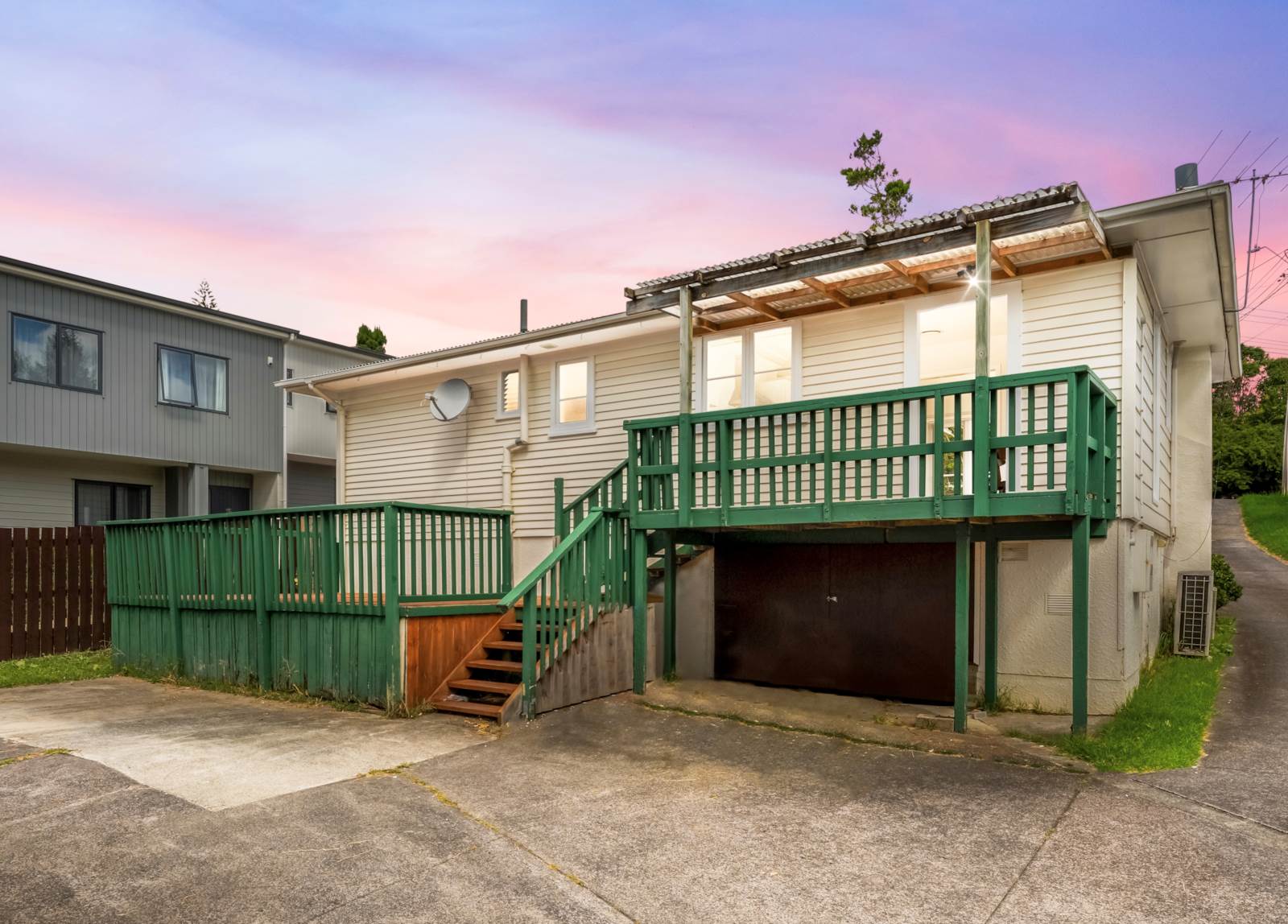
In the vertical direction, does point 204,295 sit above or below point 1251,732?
above

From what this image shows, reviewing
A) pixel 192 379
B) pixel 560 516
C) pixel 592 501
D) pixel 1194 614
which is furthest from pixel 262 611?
pixel 192 379

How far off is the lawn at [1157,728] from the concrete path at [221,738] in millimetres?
4904

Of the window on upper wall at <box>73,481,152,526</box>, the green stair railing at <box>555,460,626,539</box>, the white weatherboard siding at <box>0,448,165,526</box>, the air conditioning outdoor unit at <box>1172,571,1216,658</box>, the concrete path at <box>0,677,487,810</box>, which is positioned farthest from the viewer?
the window on upper wall at <box>73,481,152,526</box>

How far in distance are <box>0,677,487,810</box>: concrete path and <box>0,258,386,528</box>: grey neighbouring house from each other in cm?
927

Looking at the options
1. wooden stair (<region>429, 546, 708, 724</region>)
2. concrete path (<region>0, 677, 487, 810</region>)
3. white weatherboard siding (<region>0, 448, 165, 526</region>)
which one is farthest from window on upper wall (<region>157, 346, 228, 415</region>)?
wooden stair (<region>429, 546, 708, 724</region>)

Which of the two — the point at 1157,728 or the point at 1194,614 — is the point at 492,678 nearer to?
the point at 1157,728

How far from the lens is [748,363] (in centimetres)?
1065

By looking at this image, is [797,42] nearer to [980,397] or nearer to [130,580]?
[980,397]

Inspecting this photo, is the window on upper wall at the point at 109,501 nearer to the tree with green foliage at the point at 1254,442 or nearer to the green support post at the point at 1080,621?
the green support post at the point at 1080,621

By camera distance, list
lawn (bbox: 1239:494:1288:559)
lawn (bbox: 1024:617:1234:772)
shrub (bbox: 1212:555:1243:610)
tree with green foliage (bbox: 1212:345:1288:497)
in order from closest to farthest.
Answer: lawn (bbox: 1024:617:1234:772) → shrub (bbox: 1212:555:1243:610) → lawn (bbox: 1239:494:1288:559) → tree with green foliage (bbox: 1212:345:1288:497)

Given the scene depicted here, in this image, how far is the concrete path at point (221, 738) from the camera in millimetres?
5984

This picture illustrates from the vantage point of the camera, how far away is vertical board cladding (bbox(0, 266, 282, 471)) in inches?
A: 648

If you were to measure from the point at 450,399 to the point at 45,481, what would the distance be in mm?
10481

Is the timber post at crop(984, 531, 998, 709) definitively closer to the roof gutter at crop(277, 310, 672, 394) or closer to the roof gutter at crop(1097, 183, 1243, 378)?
the roof gutter at crop(1097, 183, 1243, 378)
